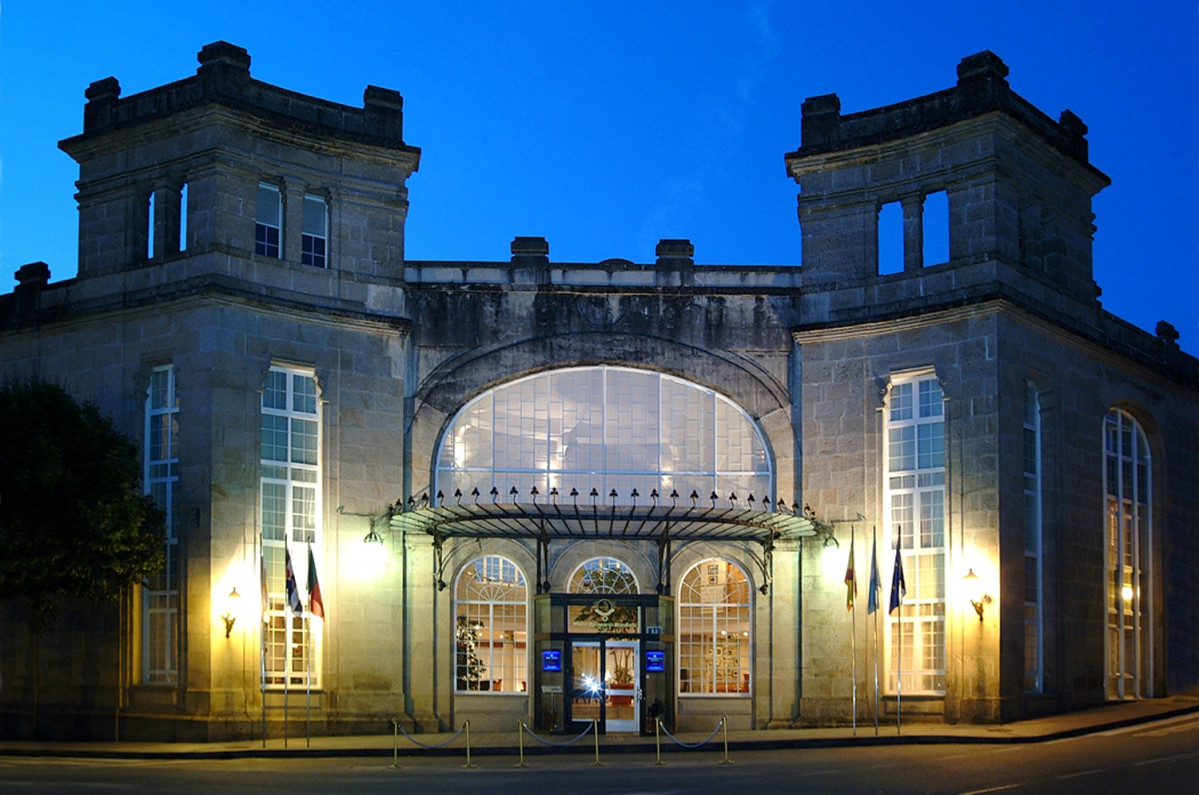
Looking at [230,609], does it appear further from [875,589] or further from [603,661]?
[875,589]

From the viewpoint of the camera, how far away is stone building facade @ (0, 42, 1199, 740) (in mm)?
34688

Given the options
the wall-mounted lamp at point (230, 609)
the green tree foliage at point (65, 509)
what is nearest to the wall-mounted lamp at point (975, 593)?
the wall-mounted lamp at point (230, 609)

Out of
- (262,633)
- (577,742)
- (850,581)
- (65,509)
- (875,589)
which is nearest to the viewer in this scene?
(65,509)

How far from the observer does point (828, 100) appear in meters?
38.6

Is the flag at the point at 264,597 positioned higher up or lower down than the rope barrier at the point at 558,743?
higher up

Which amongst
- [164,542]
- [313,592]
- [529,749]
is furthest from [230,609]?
[529,749]

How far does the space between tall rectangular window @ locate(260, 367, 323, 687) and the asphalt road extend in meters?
5.06

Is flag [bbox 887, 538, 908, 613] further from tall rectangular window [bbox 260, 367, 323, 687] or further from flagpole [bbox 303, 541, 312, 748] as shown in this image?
tall rectangular window [bbox 260, 367, 323, 687]

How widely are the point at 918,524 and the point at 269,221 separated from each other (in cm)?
1681

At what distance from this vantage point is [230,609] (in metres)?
33.7

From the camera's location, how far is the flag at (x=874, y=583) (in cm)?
3450

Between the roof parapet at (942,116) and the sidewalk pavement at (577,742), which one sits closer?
the sidewalk pavement at (577,742)

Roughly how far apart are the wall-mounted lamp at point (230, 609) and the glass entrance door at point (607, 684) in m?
7.96

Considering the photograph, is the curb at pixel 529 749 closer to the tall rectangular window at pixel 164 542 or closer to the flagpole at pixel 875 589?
the flagpole at pixel 875 589
